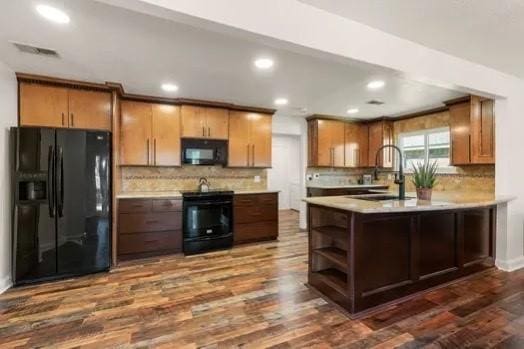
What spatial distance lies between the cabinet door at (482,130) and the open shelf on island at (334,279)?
2.92m

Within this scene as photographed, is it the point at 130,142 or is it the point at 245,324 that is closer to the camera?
the point at 245,324

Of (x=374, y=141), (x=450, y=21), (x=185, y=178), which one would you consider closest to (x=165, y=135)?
(x=185, y=178)

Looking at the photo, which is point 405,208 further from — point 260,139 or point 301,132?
point 301,132

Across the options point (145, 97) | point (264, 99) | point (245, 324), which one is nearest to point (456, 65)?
point (264, 99)

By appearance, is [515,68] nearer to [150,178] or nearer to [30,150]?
[150,178]

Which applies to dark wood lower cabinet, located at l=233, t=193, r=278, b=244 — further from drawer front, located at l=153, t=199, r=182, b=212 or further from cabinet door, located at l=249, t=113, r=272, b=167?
drawer front, located at l=153, t=199, r=182, b=212

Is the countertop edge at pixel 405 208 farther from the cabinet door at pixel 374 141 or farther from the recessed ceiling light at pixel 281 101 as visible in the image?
the cabinet door at pixel 374 141

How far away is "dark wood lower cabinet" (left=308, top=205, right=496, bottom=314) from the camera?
93.3 inches

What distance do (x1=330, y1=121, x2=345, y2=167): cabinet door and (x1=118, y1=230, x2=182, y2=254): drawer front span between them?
11.5ft

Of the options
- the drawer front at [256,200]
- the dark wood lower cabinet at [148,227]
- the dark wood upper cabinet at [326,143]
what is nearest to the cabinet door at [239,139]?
the drawer front at [256,200]

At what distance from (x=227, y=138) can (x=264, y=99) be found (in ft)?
3.06

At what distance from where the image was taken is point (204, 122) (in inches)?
177

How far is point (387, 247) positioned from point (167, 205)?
2.97 metres

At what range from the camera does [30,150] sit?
2.99 meters
